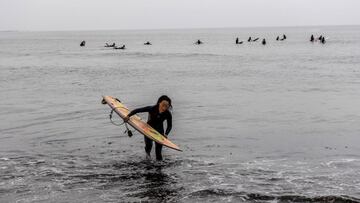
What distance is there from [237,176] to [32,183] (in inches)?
188

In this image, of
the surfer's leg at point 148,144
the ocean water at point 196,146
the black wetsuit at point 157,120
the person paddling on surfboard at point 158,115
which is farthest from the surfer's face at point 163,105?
the ocean water at point 196,146

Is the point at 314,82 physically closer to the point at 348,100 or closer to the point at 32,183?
the point at 348,100

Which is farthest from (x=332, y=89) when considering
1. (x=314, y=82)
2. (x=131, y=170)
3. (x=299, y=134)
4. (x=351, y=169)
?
(x=131, y=170)

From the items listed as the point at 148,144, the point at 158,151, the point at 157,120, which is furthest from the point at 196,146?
the point at 157,120

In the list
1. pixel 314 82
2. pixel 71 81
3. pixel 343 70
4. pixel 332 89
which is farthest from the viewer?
pixel 343 70

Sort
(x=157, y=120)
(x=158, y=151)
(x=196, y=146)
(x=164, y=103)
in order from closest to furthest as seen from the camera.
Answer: (x=164, y=103)
(x=157, y=120)
(x=158, y=151)
(x=196, y=146)

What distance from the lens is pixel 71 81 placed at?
33.4m

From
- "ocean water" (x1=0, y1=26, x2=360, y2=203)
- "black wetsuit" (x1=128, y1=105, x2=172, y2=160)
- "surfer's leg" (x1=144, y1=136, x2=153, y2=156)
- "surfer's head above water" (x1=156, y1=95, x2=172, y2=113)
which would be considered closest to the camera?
"ocean water" (x1=0, y1=26, x2=360, y2=203)

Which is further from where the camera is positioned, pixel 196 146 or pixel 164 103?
pixel 196 146

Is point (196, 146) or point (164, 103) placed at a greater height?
point (164, 103)

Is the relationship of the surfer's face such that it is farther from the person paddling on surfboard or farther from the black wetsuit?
the black wetsuit

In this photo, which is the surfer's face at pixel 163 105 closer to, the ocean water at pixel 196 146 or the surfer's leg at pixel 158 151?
the surfer's leg at pixel 158 151

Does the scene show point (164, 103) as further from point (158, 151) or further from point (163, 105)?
point (158, 151)

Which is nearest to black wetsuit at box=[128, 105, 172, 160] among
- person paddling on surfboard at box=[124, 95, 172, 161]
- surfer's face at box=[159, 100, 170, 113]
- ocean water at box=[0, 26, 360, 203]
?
person paddling on surfboard at box=[124, 95, 172, 161]
